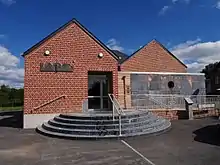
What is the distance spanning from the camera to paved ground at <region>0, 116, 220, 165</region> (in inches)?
280

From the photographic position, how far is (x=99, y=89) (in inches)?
641

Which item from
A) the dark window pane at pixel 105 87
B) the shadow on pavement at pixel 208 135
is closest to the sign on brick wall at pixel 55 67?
the dark window pane at pixel 105 87

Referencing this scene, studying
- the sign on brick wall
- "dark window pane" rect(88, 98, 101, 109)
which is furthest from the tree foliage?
the sign on brick wall

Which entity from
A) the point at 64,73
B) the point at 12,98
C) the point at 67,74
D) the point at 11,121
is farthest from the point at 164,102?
the point at 12,98

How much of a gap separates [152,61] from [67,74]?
56.7 ft

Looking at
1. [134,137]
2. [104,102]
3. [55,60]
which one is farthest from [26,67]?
[134,137]

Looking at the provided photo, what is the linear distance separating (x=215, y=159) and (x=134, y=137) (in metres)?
4.04

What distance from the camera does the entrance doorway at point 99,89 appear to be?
15.9 meters

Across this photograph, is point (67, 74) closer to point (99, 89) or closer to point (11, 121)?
point (99, 89)

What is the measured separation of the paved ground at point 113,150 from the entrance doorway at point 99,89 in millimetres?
5170

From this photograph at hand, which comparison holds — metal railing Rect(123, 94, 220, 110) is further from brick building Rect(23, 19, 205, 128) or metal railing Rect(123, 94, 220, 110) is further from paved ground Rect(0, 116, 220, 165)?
paved ground Rect(0, 116, 220, 165)

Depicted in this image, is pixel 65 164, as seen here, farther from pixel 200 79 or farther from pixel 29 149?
pixel 200 79

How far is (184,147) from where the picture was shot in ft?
28.6

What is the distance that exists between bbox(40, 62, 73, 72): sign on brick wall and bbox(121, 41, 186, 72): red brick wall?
14.1m
